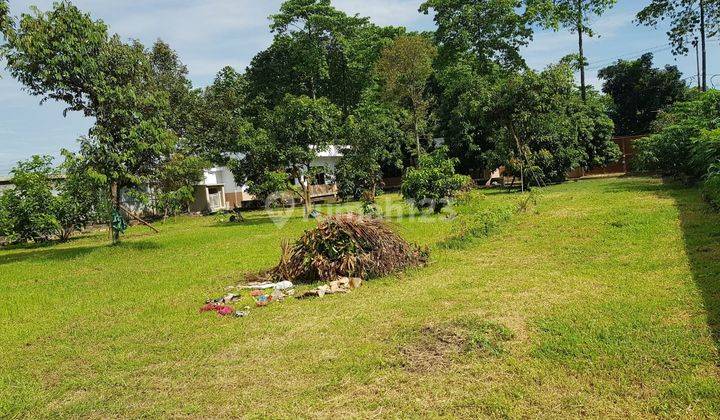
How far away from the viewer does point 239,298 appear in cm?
672

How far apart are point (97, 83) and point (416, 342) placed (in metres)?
11.5

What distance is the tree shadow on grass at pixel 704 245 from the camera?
4609mm

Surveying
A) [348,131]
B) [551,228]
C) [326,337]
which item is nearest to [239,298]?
[326,337]

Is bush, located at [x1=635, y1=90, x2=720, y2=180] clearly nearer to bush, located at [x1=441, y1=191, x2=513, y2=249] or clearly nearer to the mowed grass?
bush, located at [x1=441, y1=191, x2=513, y2=249]

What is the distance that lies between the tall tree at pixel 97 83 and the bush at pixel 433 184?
22.5ft

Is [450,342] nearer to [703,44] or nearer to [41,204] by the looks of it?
[41,204]

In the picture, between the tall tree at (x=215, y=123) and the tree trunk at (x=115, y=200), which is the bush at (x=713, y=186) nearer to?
the tree trunk at (x=115, y=200)

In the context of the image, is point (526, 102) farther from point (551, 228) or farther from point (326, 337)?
point (326, 337)

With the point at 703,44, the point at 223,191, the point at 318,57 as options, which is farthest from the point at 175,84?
the point at 703,44

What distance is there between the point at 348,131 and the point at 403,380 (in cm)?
2195

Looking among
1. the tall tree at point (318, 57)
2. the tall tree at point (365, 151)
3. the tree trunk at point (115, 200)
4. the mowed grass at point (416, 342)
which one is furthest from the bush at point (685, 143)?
the tall tree at point (318, 57)

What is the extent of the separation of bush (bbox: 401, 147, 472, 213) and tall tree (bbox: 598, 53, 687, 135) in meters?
23.6

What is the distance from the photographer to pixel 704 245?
7.05 m

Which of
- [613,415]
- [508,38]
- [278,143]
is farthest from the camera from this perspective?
[508,38]
